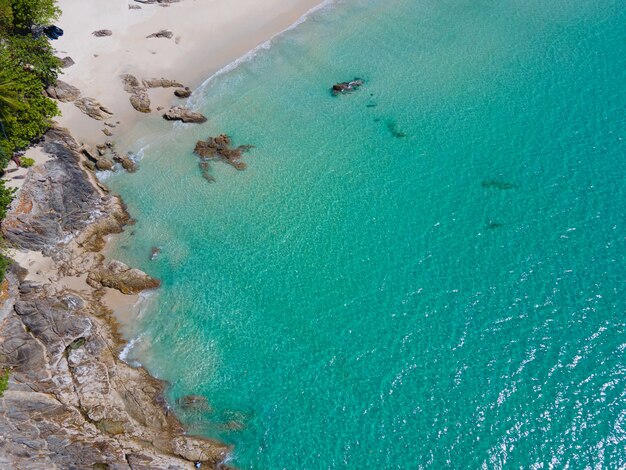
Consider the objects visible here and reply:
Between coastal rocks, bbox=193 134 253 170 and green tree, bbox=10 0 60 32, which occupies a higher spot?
green tree, bbox=10 0 60 32

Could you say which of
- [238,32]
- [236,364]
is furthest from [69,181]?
[238,32]

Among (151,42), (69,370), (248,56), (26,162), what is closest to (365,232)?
(69,370)

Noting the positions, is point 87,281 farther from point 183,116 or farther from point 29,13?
point 29,13

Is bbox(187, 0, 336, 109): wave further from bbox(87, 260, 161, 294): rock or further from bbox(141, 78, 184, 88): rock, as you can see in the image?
bbox(87, 260, 161, 294): rock

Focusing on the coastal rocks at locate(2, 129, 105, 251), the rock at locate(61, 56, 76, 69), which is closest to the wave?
the rock at locate(61, 56, 76, 69)

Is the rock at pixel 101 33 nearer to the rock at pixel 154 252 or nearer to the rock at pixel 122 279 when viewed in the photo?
the rock at pixel 154 252

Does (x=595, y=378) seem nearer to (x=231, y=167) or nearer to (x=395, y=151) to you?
(x=395, y=151)
